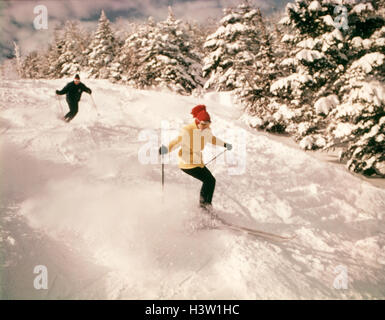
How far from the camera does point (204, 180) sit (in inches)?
210

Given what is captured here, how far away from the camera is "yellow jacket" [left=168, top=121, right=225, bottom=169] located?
502 cm

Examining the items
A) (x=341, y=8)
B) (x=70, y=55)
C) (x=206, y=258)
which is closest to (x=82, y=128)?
(x=206, y=258)

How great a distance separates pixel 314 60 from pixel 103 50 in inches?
1256

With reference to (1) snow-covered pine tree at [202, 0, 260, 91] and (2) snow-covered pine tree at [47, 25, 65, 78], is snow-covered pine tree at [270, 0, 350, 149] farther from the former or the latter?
(2) snow-covered pine tree at [47, 25, 65, 78]

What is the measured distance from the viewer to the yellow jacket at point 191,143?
502 centimetres

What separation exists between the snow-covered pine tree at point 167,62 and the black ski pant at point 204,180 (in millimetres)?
Result: 19916

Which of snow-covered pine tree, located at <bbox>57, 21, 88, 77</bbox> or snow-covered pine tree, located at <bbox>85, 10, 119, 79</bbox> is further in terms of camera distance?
snow-covered pine tree, located at <bbox>57, 21, 88, 77</bbox>

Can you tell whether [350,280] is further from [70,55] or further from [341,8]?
[70,55]

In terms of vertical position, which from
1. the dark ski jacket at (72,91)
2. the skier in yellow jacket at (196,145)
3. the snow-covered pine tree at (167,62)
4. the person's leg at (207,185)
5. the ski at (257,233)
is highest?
the snow-covered pine tree at (167,62)

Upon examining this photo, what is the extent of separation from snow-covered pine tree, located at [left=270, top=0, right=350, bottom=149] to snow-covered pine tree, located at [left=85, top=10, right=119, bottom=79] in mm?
28757

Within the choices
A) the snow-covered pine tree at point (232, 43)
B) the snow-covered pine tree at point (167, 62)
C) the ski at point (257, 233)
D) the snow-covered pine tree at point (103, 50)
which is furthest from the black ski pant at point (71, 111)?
the snow-covered pine tree at point (103, 50)

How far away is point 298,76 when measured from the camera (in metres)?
11.7

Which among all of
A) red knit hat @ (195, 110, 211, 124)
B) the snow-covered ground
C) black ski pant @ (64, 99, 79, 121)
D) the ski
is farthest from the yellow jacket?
black ski pant @ (64, 99, 79, 121)

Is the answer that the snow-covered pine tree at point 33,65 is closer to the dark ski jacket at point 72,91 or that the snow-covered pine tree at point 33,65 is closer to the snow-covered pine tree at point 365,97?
the dark ski jacket at point 72,91
